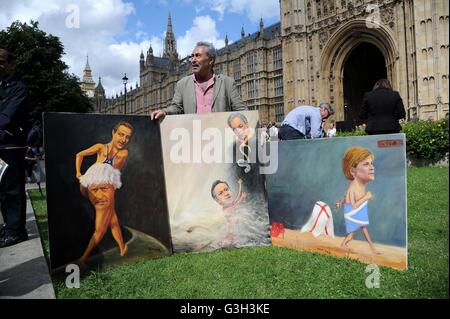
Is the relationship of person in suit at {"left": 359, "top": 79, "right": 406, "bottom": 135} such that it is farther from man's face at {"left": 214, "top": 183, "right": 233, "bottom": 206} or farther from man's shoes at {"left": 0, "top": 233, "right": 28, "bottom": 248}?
man's shoes at {"left": 0, "top": 233, "right": 28, "bottom": 248}

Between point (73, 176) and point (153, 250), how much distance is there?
115 centimetres

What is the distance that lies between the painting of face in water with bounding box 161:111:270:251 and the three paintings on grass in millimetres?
12

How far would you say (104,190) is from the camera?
335 centimetres

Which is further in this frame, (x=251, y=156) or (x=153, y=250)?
(x=251, y=156)

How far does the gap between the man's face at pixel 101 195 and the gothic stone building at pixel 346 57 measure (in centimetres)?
1804

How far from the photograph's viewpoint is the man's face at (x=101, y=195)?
327 cm

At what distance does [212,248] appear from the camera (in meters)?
3.81

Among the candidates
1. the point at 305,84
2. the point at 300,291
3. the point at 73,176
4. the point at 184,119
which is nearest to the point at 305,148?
the point at 184,119

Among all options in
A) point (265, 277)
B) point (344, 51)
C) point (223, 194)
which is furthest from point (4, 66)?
point (344, 51)

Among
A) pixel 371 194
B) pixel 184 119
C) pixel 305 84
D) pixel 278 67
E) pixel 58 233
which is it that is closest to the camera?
pixel 58 233

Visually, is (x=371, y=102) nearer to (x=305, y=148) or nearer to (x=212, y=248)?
(x=305, y=148)

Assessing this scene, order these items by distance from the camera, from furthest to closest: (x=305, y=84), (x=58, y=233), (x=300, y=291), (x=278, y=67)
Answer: (x=278, y=67) → (x=305, y=84) → (x=58, y=233) → (x=300, y=291)

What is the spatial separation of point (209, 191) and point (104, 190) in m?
1.19

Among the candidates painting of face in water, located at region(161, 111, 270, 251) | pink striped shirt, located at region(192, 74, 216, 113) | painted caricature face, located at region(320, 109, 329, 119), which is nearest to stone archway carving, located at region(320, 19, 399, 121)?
painted caricature face, located at region(320, 109, 329, 119)
